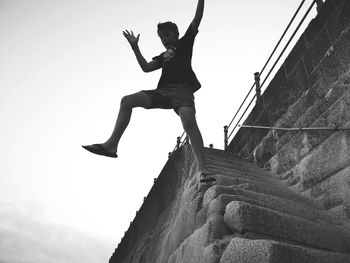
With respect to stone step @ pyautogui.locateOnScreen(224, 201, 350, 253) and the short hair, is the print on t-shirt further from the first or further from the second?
stone step @ pyautogui.locateOnScreen(224, 201, 350, 253)

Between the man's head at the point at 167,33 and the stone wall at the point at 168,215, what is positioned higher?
the man's head at the point at 167,33

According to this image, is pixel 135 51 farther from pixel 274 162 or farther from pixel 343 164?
pixel 274 162

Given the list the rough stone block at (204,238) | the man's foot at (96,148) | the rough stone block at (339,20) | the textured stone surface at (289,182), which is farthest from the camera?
the rough stone block at (339,20)

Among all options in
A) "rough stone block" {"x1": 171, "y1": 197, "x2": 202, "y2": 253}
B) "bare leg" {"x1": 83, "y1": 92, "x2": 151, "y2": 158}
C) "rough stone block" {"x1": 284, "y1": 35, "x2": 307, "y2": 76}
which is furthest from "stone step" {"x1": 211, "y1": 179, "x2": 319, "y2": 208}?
"rough stone block" {"x1": 284, "y1": 35, "x2": 307, "y2": 76}

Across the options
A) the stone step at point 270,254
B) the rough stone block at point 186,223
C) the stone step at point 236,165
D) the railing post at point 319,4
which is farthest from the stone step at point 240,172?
the railing post at point 319,4

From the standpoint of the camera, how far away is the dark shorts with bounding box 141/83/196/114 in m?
3.10

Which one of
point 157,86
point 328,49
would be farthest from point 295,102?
point 157,86

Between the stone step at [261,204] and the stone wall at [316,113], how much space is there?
1.88 ft

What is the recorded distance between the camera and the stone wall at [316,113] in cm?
354

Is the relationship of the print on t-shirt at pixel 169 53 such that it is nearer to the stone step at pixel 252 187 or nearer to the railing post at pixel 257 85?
the stone step at pixel 252 187

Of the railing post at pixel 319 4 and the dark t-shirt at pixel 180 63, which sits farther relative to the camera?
the railing post at pixel 319 4

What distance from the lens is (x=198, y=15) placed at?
10.4 ft

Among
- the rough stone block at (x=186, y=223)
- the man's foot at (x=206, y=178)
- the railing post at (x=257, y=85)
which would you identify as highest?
the railing post at (x=257, y=85)

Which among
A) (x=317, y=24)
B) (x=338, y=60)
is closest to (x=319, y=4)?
(x=317, y=24)
